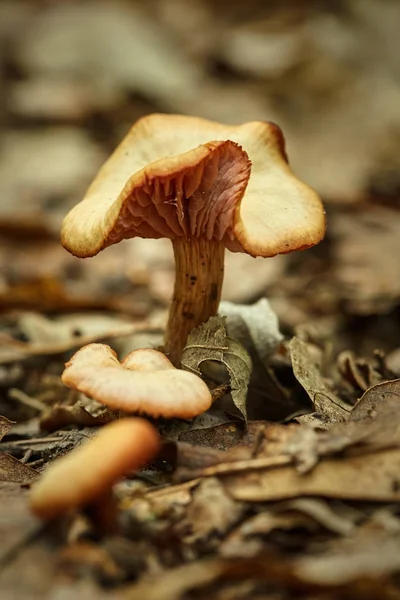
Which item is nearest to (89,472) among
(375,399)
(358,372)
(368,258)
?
(375,399)

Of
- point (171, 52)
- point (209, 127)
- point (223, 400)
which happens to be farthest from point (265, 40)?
point (223, 400)

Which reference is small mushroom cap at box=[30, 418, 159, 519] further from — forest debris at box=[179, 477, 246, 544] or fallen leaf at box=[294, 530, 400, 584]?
fallen leaf at box=[294, 530, 400, 584]

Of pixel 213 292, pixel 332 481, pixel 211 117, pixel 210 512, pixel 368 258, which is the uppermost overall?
pixel 211 117

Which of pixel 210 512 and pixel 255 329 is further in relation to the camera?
pixel 255 329

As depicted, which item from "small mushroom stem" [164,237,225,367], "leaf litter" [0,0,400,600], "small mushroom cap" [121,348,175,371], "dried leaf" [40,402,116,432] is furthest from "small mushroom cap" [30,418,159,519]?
"small mushroom stem" [164,237,225,367]

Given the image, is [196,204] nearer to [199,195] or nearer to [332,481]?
[199,195]

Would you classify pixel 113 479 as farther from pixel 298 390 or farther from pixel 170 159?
pixel 298 390

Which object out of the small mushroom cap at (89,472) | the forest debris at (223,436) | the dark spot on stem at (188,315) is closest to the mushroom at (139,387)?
the small mushroom cap at (89,472)
